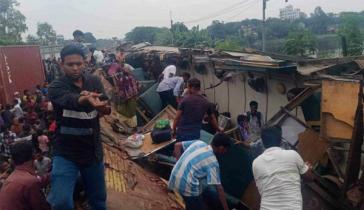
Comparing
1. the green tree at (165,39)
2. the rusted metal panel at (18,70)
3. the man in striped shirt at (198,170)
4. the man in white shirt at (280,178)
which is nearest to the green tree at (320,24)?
the green tree at (165,39)

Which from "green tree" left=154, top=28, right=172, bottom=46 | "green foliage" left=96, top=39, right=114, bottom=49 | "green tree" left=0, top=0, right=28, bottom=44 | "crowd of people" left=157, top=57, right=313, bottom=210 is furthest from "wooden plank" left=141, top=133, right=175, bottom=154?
"green foliage" left=96, top=39, right=114, bottom=49

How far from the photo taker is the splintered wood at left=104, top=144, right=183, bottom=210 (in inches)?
164

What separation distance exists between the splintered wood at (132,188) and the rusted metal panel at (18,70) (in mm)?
9167

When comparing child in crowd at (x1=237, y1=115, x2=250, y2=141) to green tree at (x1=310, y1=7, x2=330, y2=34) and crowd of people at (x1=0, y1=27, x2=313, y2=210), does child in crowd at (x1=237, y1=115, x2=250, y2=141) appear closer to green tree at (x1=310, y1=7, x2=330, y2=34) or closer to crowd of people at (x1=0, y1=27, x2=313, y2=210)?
crowd of people at (x1=0, y1=27, x2=313, y2=210)

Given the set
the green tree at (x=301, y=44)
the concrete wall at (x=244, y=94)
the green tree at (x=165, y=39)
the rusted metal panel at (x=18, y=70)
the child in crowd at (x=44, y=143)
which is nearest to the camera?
the child in crowd at (x=44, y=143)

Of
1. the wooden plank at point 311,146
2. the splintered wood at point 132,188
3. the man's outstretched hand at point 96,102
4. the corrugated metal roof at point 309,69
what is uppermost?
the man's outstretched hand at point 96,102

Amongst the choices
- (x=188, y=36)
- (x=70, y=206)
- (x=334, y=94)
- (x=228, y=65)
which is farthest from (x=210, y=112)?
(x=188, y=36)

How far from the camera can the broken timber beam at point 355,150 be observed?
139 inches

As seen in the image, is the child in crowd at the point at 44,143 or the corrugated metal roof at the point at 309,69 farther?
the child in crowd at the point at 44,143

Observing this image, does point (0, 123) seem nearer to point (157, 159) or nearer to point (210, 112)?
point (157, 159)

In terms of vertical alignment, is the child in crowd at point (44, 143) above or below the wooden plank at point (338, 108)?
below

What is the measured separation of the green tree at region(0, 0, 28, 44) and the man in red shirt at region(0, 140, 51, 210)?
1519 inches

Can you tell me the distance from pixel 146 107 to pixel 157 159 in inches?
156

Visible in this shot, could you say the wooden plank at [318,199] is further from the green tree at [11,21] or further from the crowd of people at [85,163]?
the green tree at [11,21]
